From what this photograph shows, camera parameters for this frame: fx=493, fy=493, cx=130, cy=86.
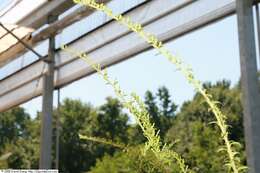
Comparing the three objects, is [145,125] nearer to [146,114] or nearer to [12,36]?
[146,114]

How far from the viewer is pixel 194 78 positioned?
73 cm

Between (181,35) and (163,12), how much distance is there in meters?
0.30

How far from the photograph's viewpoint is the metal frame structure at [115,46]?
332 centimetres

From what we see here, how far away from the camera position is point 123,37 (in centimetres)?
539

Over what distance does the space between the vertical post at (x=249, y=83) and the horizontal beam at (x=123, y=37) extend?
0.50 metres

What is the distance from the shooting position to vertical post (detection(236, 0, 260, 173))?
3199 millimetres

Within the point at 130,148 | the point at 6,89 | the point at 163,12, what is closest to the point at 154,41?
the point at 130,148

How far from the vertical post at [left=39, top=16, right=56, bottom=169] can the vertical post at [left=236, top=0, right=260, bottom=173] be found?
11.3ft

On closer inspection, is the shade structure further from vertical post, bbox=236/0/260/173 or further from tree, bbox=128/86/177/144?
tree, bbox=128/86/177/144

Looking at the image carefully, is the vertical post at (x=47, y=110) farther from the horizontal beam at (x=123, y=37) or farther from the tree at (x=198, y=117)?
the tree at (x=198, y=117)

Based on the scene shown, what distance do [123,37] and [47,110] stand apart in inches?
63.6

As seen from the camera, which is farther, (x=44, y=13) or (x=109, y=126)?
(x=109, y=126)

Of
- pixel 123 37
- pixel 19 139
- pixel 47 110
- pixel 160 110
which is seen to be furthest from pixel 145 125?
pixel 19 139

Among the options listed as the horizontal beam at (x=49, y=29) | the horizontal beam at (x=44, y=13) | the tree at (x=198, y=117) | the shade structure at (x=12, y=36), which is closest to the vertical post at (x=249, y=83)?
the horizontal beam at (x=49, y=29)
